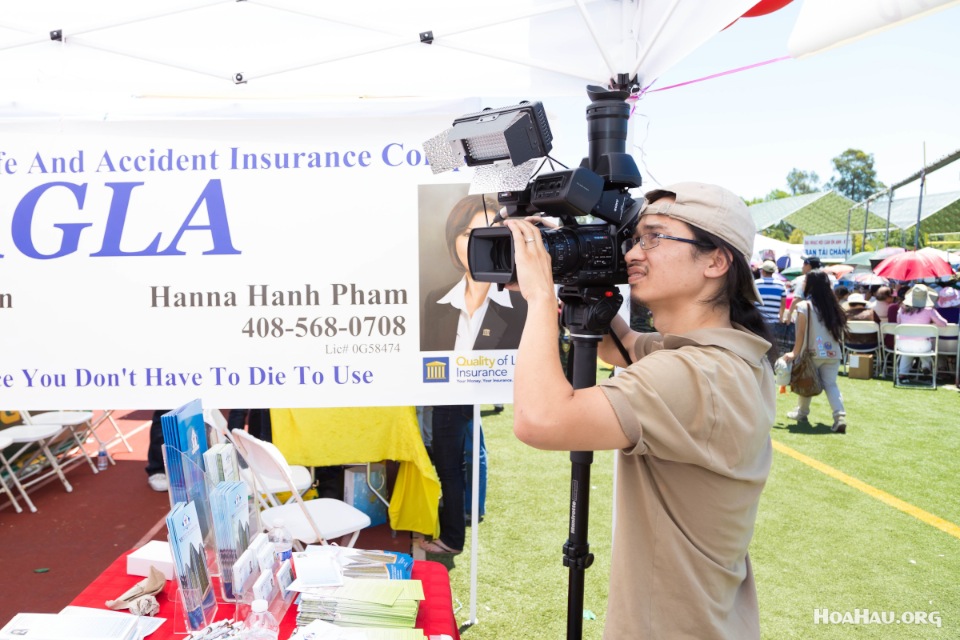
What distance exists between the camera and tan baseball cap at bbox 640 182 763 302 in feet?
4.25

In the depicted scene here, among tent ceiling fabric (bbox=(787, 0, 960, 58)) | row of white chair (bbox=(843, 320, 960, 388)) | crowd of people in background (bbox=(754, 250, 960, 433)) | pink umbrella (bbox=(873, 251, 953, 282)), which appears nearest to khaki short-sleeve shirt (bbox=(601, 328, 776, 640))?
tent ceiling fabric (bbox=(787, 0, 960, 58))

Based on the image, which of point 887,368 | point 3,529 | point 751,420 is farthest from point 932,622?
point 887,368

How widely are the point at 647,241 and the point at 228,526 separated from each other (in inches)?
48.3

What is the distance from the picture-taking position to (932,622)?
3.10m

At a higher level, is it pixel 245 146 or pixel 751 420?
pixel 245 146

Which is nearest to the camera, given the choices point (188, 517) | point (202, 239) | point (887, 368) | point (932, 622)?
point (188, 517)

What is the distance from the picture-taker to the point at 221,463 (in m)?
1.71

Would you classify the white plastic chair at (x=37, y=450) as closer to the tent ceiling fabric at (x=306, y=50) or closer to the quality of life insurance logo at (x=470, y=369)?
the tent ceiling fabric at (x=306, y=50)

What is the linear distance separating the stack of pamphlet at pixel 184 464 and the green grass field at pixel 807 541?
70.1 inches

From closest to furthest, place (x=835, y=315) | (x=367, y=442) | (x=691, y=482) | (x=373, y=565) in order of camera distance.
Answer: (x=691, y=482)
(x=373, y=565)
(x=367, y=442)
(x=835, y=315)

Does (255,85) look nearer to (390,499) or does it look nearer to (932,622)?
(390,499)

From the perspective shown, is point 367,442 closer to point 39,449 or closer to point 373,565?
point 373,565

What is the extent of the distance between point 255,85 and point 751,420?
228 cm

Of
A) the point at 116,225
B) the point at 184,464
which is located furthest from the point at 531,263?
the point at 116,225
